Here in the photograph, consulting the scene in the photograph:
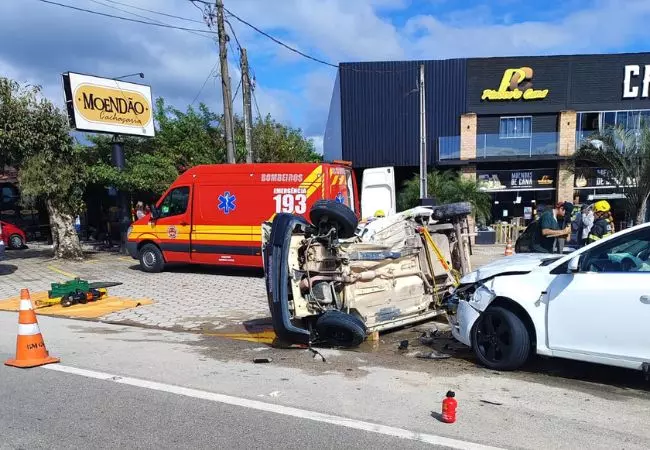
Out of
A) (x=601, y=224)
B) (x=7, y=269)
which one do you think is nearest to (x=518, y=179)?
(x=601, y=224)

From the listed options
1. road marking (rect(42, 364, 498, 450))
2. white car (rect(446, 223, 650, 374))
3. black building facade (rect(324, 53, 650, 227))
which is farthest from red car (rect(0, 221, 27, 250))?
A: white car (rect(446, 223, 650, 374))

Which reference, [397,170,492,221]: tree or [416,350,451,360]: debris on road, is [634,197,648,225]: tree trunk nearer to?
[397,170,492,221]: tree

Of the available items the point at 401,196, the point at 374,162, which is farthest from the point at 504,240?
the point at 374,162

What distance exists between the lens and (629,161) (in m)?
17.0

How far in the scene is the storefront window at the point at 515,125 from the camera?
25.4 metres

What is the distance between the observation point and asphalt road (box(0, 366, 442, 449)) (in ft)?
12.0

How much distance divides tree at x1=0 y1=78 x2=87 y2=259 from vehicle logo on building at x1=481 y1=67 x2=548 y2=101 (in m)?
18.9

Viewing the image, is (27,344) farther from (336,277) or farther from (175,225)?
(175,225)

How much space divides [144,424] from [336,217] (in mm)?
3125

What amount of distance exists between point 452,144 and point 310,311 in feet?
67.7

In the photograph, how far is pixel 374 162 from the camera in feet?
84.8

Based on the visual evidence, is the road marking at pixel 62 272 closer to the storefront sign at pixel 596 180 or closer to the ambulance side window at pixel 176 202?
the ambulance side window at pixel 176 202

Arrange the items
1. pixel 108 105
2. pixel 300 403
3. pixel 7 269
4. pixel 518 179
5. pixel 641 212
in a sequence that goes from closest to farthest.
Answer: pixel 300 403 → pixel 7 269 → pixel 108 105 → pixel 641 212 → pixel 518 179

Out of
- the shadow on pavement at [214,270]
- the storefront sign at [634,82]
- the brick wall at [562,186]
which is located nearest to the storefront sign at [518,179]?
the brick wall at [562,186]
